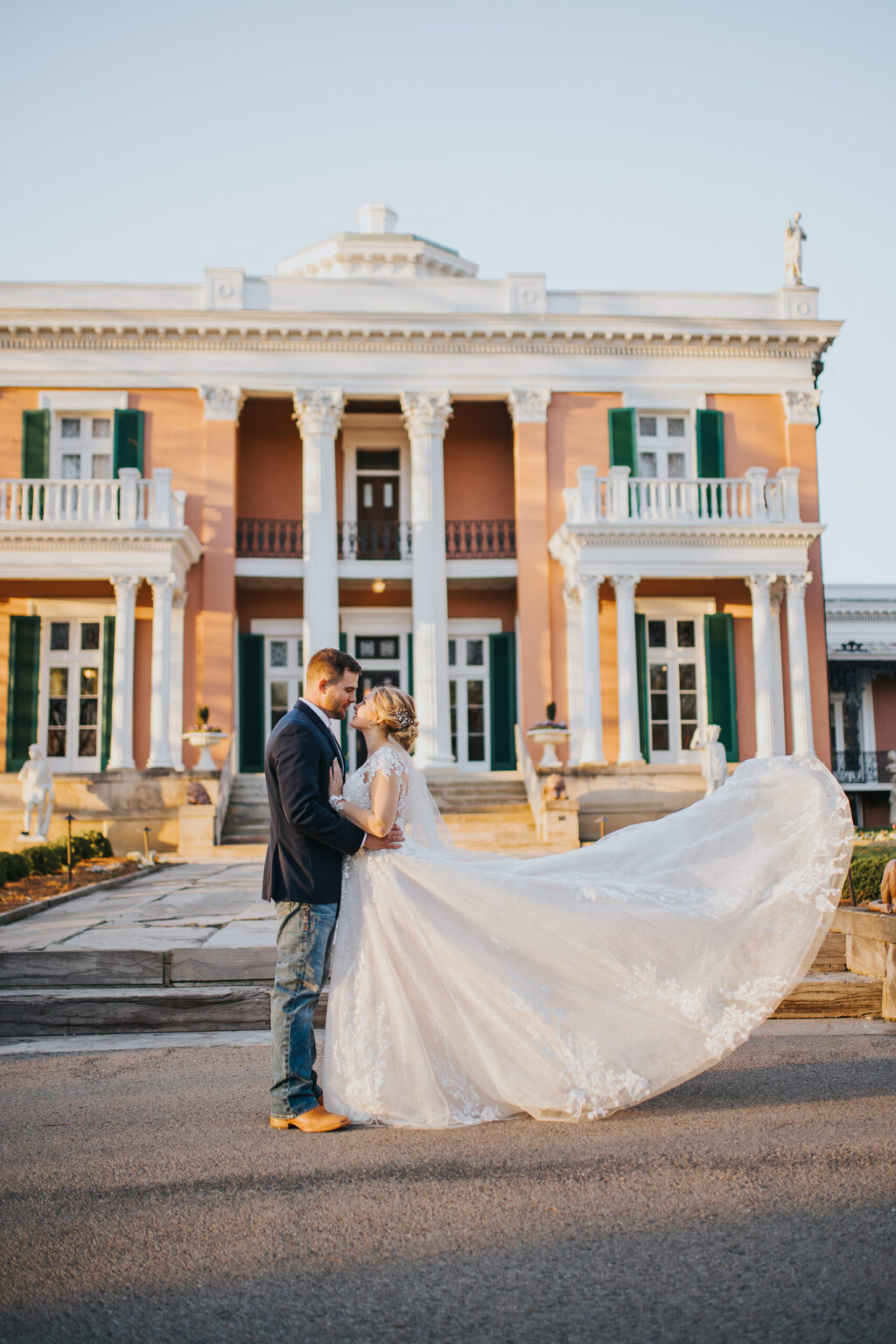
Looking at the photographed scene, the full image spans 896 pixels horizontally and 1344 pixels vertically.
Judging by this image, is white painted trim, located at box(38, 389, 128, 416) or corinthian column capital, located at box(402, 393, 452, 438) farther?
corinthian column capital, located at box(402, 393, 452, 438)

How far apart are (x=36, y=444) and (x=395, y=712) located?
17.0 meters

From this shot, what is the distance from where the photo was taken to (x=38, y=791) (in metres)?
14.7

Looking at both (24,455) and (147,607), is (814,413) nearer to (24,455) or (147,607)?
(147,607)

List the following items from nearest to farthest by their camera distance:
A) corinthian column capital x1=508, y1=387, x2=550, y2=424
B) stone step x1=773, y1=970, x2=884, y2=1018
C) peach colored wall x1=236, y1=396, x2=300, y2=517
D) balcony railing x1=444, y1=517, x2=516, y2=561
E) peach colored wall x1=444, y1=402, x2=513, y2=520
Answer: stone step x1=773, y1=970, x2=884, y2=1018 → corinthian column capital x1=508, y1=387, x2=550, y2=424 → balcony railing x1=444, y1=517, x2=516, y2=561 → peach colored wall x1=236, y1=396, x2=300, y2=517 → peach colored wall x1=444, y1=402, x2=513, y2=520

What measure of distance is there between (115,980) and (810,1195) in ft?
15.1

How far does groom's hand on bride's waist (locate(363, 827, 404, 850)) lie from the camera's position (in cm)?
447

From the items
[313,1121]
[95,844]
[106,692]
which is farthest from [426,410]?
[313,1121]

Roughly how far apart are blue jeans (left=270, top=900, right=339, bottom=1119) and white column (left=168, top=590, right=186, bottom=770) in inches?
581

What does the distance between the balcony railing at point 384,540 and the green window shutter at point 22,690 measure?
157 inches

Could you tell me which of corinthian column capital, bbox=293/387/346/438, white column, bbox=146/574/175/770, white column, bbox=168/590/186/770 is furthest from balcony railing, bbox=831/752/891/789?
white column, bbox=146/574/175/770

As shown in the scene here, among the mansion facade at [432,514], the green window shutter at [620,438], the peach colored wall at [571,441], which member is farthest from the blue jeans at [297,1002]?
the green window shutter at [620,438]

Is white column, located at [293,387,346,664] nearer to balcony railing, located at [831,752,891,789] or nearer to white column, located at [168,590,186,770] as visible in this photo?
white column, located at [168,590,186,770]

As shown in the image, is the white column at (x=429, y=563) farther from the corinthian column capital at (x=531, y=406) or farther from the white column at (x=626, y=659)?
the white column at (x=626, y=659)

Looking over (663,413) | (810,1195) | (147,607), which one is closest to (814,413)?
(663,413)
